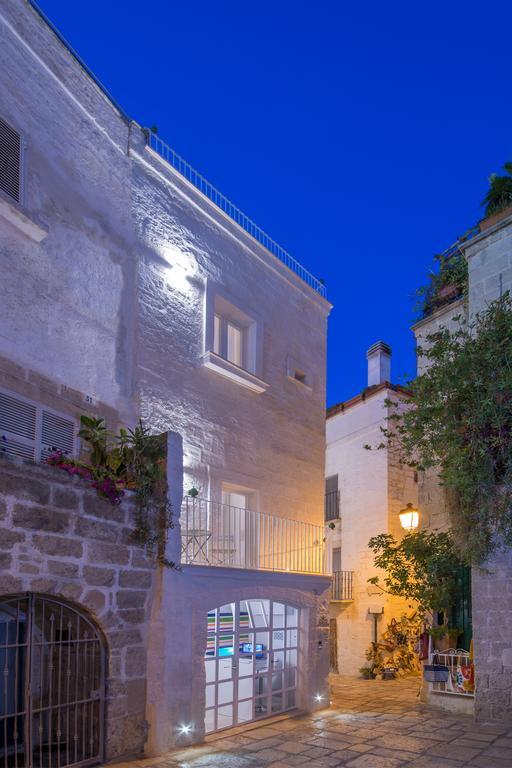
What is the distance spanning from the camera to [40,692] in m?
6.39

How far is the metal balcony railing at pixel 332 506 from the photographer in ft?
58.4

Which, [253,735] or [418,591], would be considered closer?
[253,735]

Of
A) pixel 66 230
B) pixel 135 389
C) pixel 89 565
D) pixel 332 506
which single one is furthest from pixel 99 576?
pixel 332 506

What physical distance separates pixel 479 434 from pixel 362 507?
759 centimetres

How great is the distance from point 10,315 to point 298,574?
5.89 m

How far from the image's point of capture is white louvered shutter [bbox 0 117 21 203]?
7773 millimetres

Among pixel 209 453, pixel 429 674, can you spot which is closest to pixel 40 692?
pixel 209 453

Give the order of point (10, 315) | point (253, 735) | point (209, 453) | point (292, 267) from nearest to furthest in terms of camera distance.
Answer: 1. point (10, 315)
2. point (253, 735)
3. point (209, 453)
4. point (292, 267)

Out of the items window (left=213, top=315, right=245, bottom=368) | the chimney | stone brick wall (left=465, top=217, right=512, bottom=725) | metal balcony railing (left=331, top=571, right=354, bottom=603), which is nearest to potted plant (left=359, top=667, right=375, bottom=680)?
metal balcony railing (left=331, top=571, right=354, bottom=603)

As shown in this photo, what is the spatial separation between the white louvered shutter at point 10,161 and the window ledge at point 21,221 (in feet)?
0.94

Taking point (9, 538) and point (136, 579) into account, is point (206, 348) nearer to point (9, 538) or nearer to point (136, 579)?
point (136, 579)

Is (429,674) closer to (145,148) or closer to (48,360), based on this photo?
(48,360)

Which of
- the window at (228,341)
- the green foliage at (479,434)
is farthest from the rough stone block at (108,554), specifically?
the green foliage at (479,434)

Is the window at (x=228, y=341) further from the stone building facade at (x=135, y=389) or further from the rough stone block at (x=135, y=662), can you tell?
the rough stone block at (x=135, y=662)
